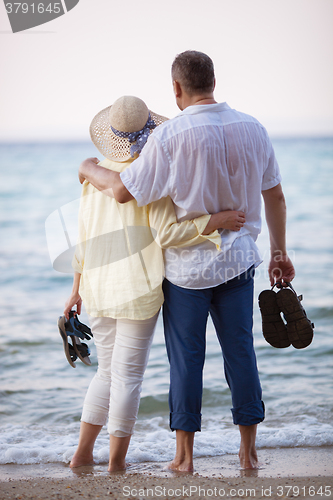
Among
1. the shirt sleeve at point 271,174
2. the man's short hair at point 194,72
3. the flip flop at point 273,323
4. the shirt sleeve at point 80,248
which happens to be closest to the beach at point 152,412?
the shirt sleeve at point 80,248

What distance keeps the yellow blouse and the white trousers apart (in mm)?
69

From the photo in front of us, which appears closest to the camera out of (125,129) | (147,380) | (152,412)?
(125,129)

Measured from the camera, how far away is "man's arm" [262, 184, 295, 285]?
195cm

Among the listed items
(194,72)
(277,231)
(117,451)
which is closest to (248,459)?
(117,451)

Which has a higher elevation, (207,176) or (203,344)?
(207,176)

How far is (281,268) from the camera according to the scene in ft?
6.87

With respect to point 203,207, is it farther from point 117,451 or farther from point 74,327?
point 117,451

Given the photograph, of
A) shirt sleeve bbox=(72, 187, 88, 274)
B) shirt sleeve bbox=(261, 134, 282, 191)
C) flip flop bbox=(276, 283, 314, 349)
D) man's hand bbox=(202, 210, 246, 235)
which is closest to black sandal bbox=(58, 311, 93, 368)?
shirt sleeve bbox=(72, 187, 88, 274)

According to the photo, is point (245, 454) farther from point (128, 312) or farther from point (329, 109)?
point (329, 109)

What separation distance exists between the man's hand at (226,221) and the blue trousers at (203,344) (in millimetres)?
203

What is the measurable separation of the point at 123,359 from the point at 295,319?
0.70 metres

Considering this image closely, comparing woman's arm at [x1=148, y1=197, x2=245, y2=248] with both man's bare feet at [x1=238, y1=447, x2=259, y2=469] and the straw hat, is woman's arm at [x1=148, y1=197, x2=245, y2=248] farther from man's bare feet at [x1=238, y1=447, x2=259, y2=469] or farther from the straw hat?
man's bare feet at [x1=238, y1=447, x2=259, y2=469]

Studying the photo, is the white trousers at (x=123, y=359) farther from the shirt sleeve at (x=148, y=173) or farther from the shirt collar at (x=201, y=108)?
the shirt collar at (x=201, y=108)

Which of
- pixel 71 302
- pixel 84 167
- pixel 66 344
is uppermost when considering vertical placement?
pixel 84 167
